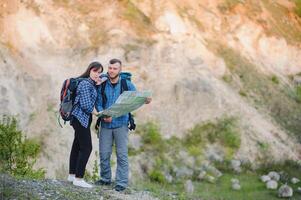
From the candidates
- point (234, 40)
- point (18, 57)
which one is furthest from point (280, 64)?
point (18, 57)

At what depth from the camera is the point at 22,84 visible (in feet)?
57.9

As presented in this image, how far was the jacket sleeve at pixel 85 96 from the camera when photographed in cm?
820

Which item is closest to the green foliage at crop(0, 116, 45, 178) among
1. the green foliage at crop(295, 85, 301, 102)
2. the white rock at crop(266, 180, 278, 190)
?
the white rock at crop(266, 180, 278, 190)

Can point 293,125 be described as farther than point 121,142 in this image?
Yes

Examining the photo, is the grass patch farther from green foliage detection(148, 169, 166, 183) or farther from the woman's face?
the woman's face

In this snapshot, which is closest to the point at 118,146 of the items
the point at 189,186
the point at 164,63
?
the point at 189,186

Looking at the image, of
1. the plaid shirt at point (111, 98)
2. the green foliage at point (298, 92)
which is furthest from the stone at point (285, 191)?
the plaid shirt at point (111, 98)

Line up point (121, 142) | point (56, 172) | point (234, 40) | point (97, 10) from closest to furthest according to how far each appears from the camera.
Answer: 1. point (121, 142)
2. point (56, 172)
3. point (97, 10)
4. point (234, 40)

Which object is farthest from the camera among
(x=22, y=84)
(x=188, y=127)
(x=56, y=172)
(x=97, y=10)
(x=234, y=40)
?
(x=234, y=40)

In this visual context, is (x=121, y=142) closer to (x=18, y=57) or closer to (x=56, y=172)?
(x=56, y=172)

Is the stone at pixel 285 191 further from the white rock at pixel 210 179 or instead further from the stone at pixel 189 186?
the stone at pixel 189 186

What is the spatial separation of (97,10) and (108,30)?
0.87 metres

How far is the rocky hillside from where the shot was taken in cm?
1766

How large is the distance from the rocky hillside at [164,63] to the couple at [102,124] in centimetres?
765
